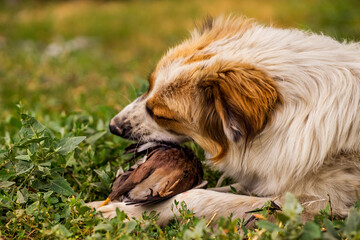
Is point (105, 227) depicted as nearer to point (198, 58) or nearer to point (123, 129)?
point (123, 129)

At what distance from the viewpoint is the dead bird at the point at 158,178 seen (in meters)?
2.67

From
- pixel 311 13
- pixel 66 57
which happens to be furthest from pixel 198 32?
pixel 311 13

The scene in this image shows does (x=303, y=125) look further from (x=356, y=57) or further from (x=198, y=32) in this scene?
(x=198, y=32)

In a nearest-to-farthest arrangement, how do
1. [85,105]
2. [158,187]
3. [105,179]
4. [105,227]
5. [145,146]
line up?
[105,227], [158,187], [105,179], [145,146], [85,105]

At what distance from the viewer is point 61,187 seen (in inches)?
108

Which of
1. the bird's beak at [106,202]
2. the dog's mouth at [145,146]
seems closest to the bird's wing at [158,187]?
the bird's beak at [106,202]

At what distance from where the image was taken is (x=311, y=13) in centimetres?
1019

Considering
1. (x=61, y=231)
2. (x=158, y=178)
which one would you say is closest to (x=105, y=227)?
(x=61, y=231)

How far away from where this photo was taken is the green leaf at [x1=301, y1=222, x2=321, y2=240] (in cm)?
191

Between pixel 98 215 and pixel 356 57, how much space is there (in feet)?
5.98

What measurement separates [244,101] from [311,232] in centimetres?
86

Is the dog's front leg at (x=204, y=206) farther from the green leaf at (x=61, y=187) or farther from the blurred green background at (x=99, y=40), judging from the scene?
the blurred green background at (x=99, y=40)

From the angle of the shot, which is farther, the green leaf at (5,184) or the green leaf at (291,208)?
the green leaf at (5,184)

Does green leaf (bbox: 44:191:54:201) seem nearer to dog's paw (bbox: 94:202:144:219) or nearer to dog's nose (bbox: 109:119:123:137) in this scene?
dog's paw (bbox: 94:202:144:219)
